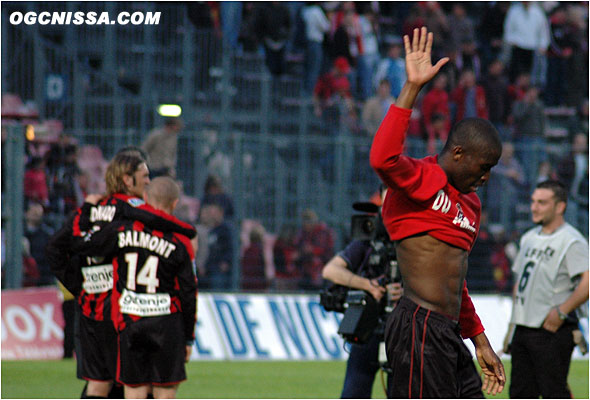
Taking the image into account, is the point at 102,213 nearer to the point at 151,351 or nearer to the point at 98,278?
the point at 98,278

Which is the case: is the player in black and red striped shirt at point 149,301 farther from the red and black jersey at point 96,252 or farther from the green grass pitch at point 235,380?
the green grass pitch at point 235,380

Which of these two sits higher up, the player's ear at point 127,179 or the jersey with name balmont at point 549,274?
the player's ear at point 127,179

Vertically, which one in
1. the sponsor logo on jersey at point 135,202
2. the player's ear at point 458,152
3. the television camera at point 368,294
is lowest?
the television camera at point 368,294

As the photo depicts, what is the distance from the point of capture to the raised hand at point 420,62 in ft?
15.5

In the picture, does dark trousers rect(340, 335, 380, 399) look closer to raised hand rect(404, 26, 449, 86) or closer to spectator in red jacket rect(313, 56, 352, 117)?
raised hand rect(404, 26, 449, 86)

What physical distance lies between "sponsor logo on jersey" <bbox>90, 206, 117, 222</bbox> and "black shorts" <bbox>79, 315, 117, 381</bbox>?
757 millimetres

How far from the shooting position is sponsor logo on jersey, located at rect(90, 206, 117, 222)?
7.87 meters

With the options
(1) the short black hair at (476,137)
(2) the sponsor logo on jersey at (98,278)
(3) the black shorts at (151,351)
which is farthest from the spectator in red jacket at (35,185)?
(1) the short black hair at (476,137)

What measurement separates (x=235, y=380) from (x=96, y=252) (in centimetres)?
574

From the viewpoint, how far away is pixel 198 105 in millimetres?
19125

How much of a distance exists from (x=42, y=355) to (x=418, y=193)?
11.1 m

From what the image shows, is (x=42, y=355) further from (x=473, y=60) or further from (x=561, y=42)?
(x=561, y=42)

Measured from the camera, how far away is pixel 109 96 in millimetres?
17750

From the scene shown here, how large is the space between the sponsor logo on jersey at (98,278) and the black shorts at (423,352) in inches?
130
